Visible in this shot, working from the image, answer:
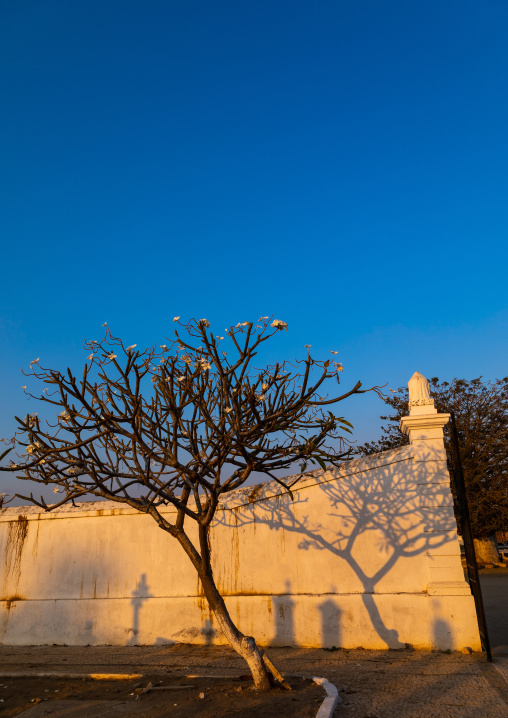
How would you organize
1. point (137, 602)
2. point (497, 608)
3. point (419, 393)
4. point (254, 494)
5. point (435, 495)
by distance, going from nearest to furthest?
point (435, 495), point (419, 393), point (254, 494), point (137, 602), point (497, 608)

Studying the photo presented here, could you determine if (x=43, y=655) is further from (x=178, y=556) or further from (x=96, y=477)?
(x=96, y=477)

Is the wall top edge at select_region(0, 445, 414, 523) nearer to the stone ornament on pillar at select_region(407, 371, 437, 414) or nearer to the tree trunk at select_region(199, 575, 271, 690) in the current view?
the stone ornament on pillar at select_region(407, 371, 437, 414)

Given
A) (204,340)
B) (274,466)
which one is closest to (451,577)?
(274,466)

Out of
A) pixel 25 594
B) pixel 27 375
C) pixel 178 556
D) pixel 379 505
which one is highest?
pixel 27 375

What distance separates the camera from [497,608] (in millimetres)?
12562

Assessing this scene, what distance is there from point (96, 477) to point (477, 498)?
21.0 meters

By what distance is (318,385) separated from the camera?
18.9 feet

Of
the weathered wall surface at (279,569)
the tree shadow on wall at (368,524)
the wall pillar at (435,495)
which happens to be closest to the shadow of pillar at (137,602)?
the weathered wall surface at (279,569)

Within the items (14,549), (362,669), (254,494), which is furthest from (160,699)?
(14,549)

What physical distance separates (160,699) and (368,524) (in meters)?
4.35

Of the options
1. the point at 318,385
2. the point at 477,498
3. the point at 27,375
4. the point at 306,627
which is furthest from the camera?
the point at 477,498

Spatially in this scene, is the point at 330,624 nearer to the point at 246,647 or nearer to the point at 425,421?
the point at 246,647

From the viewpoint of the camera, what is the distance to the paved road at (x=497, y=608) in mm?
8609

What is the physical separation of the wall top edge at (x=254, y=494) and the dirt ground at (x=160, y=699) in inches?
123
